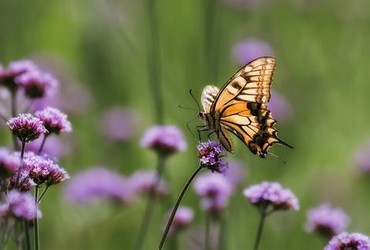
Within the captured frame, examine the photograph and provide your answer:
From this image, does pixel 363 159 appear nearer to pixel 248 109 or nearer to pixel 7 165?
pixel 248 109

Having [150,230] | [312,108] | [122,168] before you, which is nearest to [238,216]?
[150,230]

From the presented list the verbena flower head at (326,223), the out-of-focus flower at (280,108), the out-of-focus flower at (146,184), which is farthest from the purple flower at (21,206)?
the out-of-focus flower at (280,108)

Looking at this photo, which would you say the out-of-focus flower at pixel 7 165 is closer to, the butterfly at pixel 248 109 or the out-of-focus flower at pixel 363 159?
the butterfly at pixel 248 109

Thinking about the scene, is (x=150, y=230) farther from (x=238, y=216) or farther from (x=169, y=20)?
(x=169, y=20)

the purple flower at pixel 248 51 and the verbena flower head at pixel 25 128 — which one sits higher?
the purple flower at pixel 248 51

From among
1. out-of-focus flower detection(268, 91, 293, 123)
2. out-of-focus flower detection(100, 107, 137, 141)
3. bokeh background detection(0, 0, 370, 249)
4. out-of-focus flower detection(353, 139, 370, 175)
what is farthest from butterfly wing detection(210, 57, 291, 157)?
out-of-focus flower detection(268, 91, 293, 123)

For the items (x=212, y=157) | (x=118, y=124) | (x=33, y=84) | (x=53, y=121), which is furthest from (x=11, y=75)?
(x=118, y=124)

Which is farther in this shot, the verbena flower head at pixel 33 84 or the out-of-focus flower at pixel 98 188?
the out-of-focus flower at pixel 98 188
